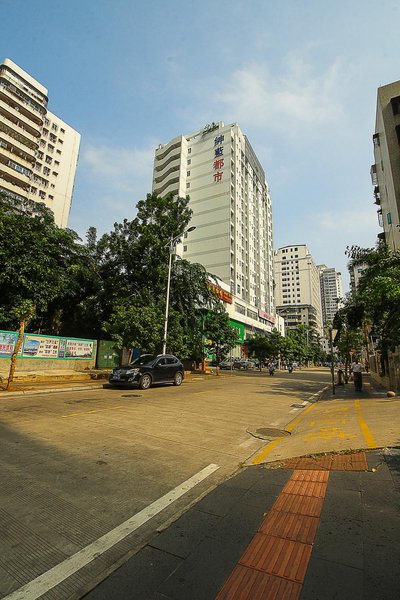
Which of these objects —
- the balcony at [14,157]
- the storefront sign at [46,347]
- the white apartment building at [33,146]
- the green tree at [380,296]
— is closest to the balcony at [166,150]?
the white apartment building at [33,146]

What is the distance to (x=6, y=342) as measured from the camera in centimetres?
1862

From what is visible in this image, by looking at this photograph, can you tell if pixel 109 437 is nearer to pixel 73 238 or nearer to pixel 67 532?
pixel 67 532

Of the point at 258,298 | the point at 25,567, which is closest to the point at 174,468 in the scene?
the point at 25,567

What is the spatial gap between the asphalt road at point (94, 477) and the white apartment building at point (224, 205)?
2061 inches

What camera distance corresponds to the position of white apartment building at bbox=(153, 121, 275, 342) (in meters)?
66.2

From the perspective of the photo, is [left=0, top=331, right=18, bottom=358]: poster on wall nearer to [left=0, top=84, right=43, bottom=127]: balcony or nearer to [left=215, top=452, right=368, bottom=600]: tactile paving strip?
[left=215, top=452, right=368, bottom=600]: tactile paving strip

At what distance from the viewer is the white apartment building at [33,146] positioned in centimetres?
5784

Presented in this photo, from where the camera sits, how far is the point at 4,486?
152 inches

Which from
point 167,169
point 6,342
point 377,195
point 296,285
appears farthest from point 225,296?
point 296,285

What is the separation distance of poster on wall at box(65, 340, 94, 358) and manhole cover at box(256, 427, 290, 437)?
18378 millimetres

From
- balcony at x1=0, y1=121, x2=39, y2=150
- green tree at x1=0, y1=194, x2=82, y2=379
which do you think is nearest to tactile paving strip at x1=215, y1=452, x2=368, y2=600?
green tree at x1=0, y1=194, x2=82, y2=379

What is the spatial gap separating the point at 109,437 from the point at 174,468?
208 cm

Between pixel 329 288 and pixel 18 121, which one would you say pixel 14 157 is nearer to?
pixel 18 121

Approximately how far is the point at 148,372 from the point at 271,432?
944 centimetres
